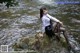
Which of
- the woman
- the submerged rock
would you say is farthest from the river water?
the woman

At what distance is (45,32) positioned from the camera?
1177cm

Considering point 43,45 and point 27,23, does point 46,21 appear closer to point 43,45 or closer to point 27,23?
point 43,45

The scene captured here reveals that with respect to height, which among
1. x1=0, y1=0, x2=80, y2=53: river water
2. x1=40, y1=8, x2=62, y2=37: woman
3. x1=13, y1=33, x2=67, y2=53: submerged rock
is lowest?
x1=0, y1=0, x2=80, y2=53: river water

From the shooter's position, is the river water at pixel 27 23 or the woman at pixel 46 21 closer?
the woman at pixel 46 21

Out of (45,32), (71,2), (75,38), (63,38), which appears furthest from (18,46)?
(71,2)

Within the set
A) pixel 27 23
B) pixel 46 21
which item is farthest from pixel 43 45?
pixel 27 23

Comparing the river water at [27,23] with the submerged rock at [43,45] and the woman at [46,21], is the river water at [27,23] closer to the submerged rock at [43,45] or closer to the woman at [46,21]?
the submerged rock at [43,45]

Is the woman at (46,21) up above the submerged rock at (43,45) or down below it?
above

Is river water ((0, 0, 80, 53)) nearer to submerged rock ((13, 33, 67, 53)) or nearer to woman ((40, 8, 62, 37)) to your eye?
submerged rock ((13, 33, 67, 53))

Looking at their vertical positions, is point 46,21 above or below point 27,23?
above

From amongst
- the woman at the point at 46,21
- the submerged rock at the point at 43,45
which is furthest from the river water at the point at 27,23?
the woman at the point at 46,21

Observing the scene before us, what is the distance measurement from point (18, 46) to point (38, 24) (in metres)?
5.76

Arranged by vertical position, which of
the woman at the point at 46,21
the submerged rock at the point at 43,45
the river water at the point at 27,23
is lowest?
the river water at the point at 27,23

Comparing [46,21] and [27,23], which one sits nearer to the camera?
[46,21]
